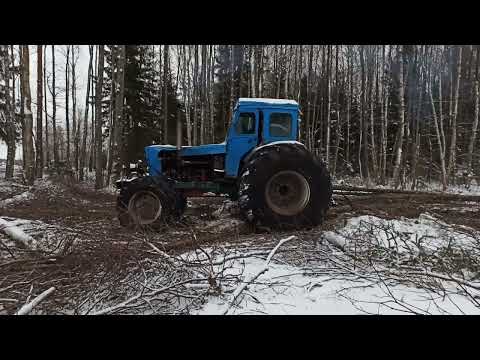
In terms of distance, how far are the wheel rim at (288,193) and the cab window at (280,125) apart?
1023 millimetres

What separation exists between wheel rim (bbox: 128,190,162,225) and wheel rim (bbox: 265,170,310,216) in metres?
1.99

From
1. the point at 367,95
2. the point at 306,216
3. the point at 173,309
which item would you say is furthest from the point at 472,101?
the point at 173,309

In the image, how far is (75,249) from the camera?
3434mm

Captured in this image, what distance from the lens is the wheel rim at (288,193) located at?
507 centimetres

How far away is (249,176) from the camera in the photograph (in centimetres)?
491

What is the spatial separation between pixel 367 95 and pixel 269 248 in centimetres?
2113

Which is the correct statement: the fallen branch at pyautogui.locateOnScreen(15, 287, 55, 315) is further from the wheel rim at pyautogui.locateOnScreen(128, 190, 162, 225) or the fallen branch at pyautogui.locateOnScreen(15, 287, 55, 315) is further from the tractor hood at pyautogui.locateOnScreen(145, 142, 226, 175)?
the tractor hood at pyautogui.locateOnScreen(145, 142, 226, 175)

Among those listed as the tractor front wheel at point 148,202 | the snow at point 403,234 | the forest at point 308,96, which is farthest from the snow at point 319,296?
the forest at point 308,96

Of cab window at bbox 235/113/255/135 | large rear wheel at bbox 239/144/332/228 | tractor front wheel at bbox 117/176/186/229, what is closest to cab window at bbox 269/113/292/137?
cab window at bbox 235/113/255/135

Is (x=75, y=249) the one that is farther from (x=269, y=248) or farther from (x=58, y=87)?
(x=58, y=87)

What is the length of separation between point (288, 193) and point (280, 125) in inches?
53.8

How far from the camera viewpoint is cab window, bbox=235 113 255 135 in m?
5.82

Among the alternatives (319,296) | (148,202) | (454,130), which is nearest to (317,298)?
(319,296)

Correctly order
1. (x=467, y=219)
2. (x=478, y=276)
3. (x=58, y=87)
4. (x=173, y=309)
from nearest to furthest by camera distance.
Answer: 1. (x=173, y=309)
2. (x=478, y=276)
3. (x=467, y=219)
4. (x=58, y=87)
